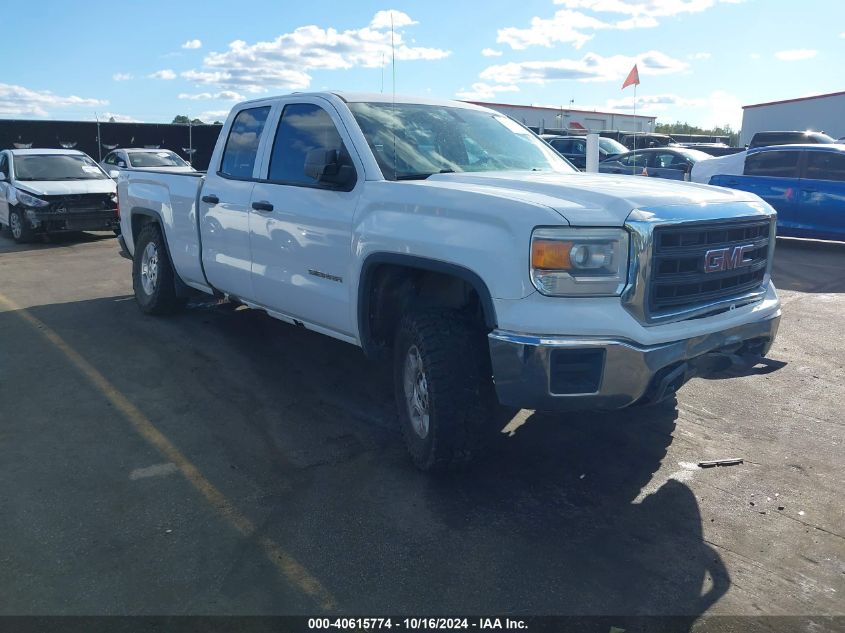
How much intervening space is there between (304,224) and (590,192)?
6.57ft

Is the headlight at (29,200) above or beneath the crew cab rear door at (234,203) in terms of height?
beneath

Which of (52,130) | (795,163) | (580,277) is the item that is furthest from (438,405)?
(52,130)

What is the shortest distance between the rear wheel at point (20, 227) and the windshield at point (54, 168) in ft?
2.52

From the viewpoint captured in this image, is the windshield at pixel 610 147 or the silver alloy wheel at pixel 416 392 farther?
the windshield at pixel 610 147

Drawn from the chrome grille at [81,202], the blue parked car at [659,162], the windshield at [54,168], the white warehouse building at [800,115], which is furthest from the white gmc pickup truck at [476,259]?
the white warehouse building at [800,115]

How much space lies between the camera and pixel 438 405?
3.88 metres

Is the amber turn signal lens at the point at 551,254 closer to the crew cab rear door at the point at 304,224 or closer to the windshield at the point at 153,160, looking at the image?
the crew cab rear door at the point at 304,224

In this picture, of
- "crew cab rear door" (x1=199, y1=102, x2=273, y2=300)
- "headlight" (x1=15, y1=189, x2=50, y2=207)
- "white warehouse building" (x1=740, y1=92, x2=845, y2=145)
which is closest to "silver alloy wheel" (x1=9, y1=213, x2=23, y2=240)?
"headlight" (x1=15, y1=189, x2=50, y2=207)

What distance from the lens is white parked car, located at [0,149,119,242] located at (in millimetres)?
13352

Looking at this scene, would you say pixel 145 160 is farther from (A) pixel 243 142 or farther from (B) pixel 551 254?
(B) pixel 551 254

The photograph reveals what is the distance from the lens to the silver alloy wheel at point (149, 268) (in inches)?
297

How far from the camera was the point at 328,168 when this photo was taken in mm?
4543

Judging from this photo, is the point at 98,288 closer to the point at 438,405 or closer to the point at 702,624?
the point at 438,405

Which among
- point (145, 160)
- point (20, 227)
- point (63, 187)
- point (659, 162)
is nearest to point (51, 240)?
point (20, 227)
